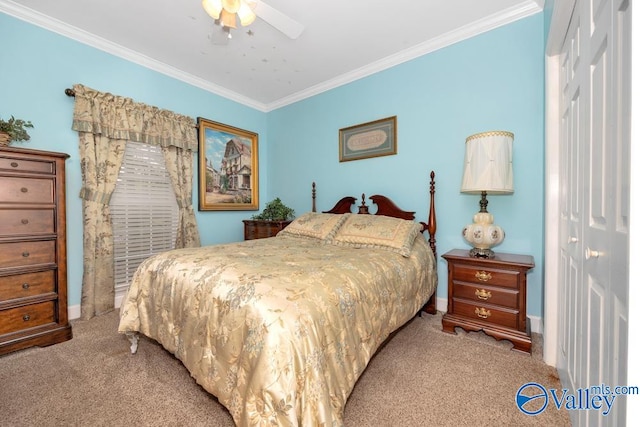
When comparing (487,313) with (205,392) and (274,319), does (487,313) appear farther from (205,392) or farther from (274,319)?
(205,392)

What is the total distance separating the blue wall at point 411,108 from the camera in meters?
2.30

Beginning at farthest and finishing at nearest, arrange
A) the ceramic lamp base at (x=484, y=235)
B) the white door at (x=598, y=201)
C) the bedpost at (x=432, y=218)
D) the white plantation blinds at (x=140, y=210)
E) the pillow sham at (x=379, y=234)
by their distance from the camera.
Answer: the white plantation blinds at (x=140, y=210) < the bedpost at (x=432, y=218) < the pillow sham at (x=379, y=234) < the ceramic lamp base at (x=484, y=235) < the white door at (x=598, y=201)

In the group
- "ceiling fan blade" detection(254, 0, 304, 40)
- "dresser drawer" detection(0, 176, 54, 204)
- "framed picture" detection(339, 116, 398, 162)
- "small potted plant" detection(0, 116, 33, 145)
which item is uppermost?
"ceiling fan blade" detection(254, 0, 304, 40)

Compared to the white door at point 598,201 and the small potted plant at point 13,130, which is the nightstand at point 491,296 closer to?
the white door at point 598,201

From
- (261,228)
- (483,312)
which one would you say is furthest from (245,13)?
(483,312)

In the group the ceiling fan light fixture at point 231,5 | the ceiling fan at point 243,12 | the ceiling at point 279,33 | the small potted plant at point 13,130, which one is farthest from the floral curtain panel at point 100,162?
the ceiling fan light fixture at point 231,5

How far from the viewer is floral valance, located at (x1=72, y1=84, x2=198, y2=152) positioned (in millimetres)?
2566

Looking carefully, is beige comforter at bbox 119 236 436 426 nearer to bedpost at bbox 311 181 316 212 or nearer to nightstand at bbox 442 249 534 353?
nightstand at bbox 442 249 534 353

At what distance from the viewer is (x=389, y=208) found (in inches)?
118

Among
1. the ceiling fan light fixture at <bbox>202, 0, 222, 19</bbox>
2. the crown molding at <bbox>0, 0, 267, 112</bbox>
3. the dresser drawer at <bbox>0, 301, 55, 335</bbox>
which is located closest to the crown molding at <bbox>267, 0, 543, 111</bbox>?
the crown molding at <bbox>0, 0, 267, 112</bbox>

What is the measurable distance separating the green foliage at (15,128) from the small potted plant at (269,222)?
226 centimetres

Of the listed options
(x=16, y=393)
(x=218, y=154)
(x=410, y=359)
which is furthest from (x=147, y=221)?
(x=410, y=359)

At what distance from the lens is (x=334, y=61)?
3.11 metres
